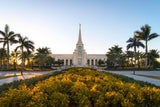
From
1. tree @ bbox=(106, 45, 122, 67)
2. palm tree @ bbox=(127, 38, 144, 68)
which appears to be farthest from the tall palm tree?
palm tree @ bbox=(127, 38, 144, 68)

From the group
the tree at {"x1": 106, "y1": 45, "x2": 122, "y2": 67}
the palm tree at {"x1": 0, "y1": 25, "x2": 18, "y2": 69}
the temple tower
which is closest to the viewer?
the palm tree at {"x1": 0, "y1": 25, "x2": 18, "y2": 69}

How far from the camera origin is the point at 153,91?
334cm

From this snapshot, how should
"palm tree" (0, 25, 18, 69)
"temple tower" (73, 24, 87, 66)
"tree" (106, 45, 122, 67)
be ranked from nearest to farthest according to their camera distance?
"palm tree" (0, 25, 18, 69)
"tree" (106, 45, 122, 67)
"temple tower" (73, 24, 87, 66)

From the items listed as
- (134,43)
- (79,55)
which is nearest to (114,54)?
(134,43)

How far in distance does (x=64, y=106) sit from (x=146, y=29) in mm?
41627

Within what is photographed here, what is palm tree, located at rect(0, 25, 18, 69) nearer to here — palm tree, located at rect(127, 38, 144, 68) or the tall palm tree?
the tall palm tree

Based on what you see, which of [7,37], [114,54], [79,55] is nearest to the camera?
[7,37]

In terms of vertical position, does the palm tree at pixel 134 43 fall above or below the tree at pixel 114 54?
above

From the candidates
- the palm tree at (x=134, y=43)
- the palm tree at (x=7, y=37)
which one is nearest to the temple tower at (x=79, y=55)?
the palm tree at (x=134, y=43)

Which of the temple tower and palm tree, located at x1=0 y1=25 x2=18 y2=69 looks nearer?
palm tree, located at x1=0 y1=25 x2=18 y2=69

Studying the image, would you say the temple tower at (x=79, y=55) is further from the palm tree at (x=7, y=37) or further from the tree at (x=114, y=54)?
the palm tree at (x=7, y=37)

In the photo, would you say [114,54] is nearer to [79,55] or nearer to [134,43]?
[134,43]

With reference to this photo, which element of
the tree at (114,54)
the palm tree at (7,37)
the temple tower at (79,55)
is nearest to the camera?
the palm tree at (7,37)

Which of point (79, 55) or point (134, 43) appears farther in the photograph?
point (79, 55)
